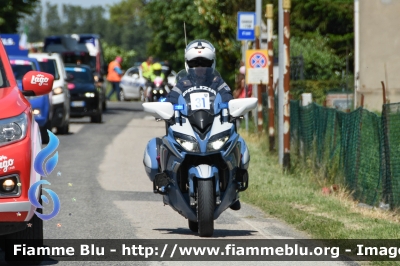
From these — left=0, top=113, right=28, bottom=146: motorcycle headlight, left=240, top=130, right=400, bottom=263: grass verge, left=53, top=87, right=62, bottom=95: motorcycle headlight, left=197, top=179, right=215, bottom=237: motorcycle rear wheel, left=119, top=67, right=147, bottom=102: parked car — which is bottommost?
left=119, top=67, right=147, bottom=102: parked car

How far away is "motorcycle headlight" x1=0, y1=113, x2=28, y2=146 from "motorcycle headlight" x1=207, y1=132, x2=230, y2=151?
7.36 feet

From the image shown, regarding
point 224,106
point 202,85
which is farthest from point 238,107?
point 202,85

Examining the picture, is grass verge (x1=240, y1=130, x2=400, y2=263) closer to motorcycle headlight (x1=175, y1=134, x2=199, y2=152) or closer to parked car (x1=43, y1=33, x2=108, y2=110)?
motorcycle headlight (x1=175, y1=134, x2=199, y2=152)

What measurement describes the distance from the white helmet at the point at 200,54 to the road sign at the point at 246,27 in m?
15.9

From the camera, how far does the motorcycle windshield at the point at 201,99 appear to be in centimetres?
1035

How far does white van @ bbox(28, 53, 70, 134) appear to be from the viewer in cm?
2602

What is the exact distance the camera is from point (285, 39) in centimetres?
1894

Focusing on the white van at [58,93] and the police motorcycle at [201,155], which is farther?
the white van at [58,93]

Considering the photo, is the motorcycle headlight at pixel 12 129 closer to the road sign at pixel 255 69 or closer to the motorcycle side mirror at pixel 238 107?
the motorcycle side mirror at pixel 238 107

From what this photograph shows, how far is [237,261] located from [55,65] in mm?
18631

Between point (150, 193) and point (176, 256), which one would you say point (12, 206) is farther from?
point (150, 193)

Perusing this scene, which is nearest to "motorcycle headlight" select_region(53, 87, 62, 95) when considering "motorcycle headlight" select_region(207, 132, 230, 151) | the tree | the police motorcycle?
the tree

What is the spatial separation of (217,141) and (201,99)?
18.0 inches

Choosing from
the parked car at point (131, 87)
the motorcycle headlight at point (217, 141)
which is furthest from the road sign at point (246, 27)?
the parked car at point (131, 87)
